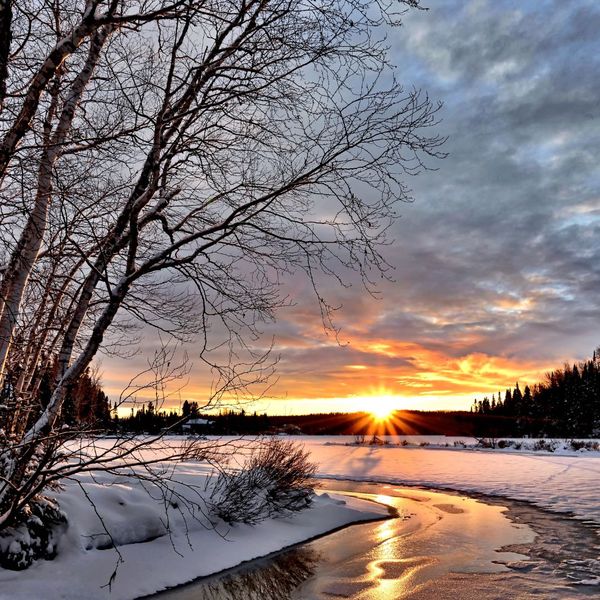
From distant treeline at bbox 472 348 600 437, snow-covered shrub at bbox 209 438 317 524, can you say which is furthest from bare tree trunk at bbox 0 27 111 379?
distant treeline at bbox 472 348 600 437

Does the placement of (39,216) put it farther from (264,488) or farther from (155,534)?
(264,488)

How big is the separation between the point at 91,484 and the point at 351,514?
22.5 feet

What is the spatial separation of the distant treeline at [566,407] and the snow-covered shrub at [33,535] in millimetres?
66632

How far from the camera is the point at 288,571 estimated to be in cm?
850

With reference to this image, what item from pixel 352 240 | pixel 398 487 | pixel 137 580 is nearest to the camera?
pixel 352 240

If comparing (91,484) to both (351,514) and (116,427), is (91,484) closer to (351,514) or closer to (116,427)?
(116,427)

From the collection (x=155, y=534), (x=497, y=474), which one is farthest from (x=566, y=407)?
(x=155, y=534)

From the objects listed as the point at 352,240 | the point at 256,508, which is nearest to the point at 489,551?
the point at 256,508

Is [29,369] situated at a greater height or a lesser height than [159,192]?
lesser

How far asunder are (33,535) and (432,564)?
18.8 ft

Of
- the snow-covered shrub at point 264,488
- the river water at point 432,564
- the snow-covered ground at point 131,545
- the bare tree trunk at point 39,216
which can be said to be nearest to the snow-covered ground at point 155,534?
the snow-covered ground at point 131,545

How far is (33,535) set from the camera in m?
6.82

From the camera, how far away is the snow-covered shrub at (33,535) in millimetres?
6477

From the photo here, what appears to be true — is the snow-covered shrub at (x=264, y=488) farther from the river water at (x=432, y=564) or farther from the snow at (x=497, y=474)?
the snow at (x=497, y=474)
